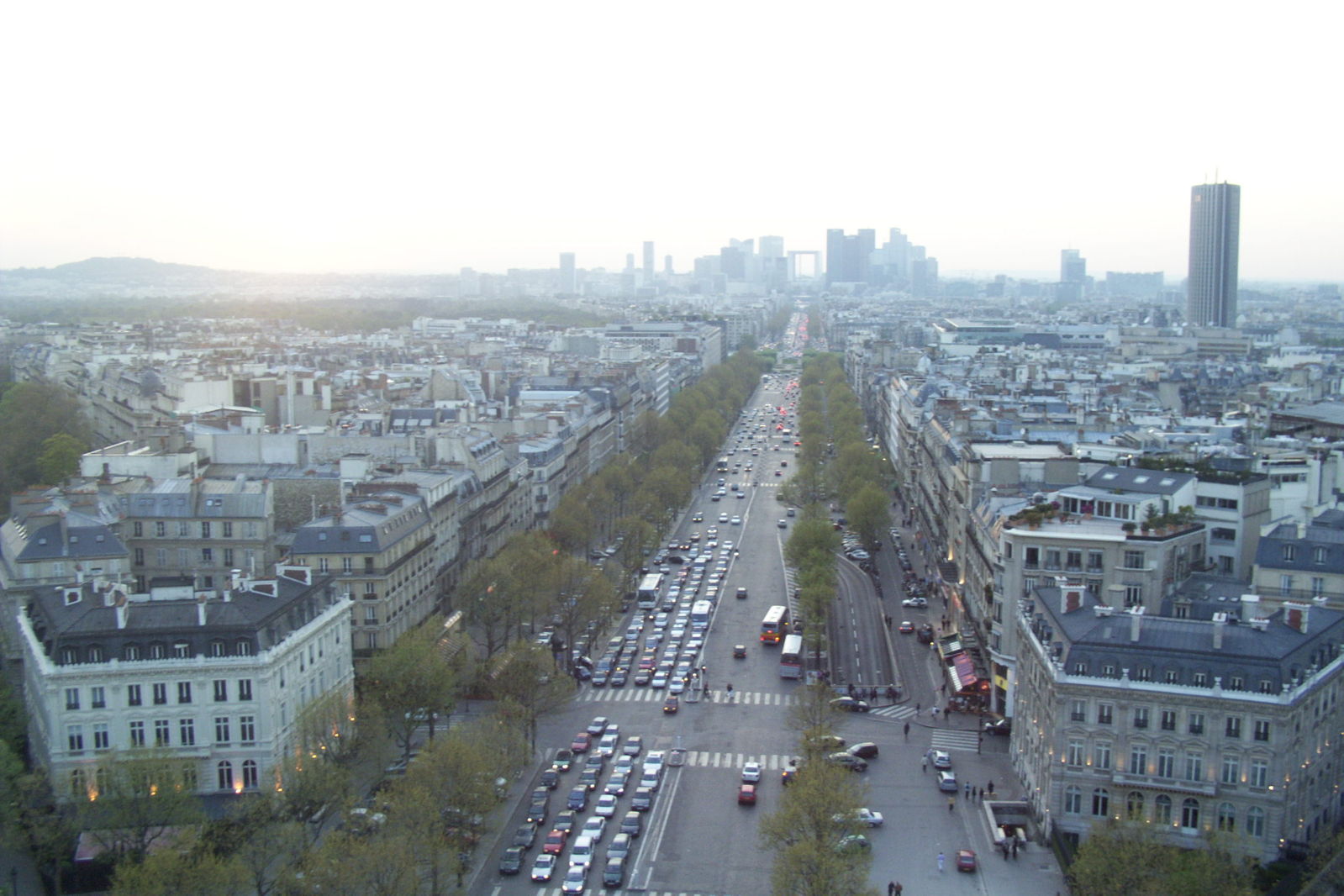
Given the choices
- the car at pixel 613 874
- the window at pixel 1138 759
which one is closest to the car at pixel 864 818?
the car at pixel 613 874

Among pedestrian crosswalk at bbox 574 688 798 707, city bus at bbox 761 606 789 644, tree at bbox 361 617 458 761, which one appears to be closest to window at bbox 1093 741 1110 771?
pedestrian crosswalk at bbox 574 688 798 707

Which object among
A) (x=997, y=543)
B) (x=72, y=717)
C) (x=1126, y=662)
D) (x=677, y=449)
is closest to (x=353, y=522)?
(x=72, y=717)

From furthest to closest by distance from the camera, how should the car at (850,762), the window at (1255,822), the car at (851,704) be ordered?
the car at (851,704)
the car at (850,762)
the window at (1255,822)

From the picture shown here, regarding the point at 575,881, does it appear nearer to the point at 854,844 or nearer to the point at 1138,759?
the point at 854,844

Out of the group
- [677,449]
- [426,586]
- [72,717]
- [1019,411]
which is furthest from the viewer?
[677,449]

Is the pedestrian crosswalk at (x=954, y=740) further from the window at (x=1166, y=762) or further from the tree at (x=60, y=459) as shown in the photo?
the tree at (x=60, y=459)

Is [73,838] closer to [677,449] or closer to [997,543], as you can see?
[997,543]
